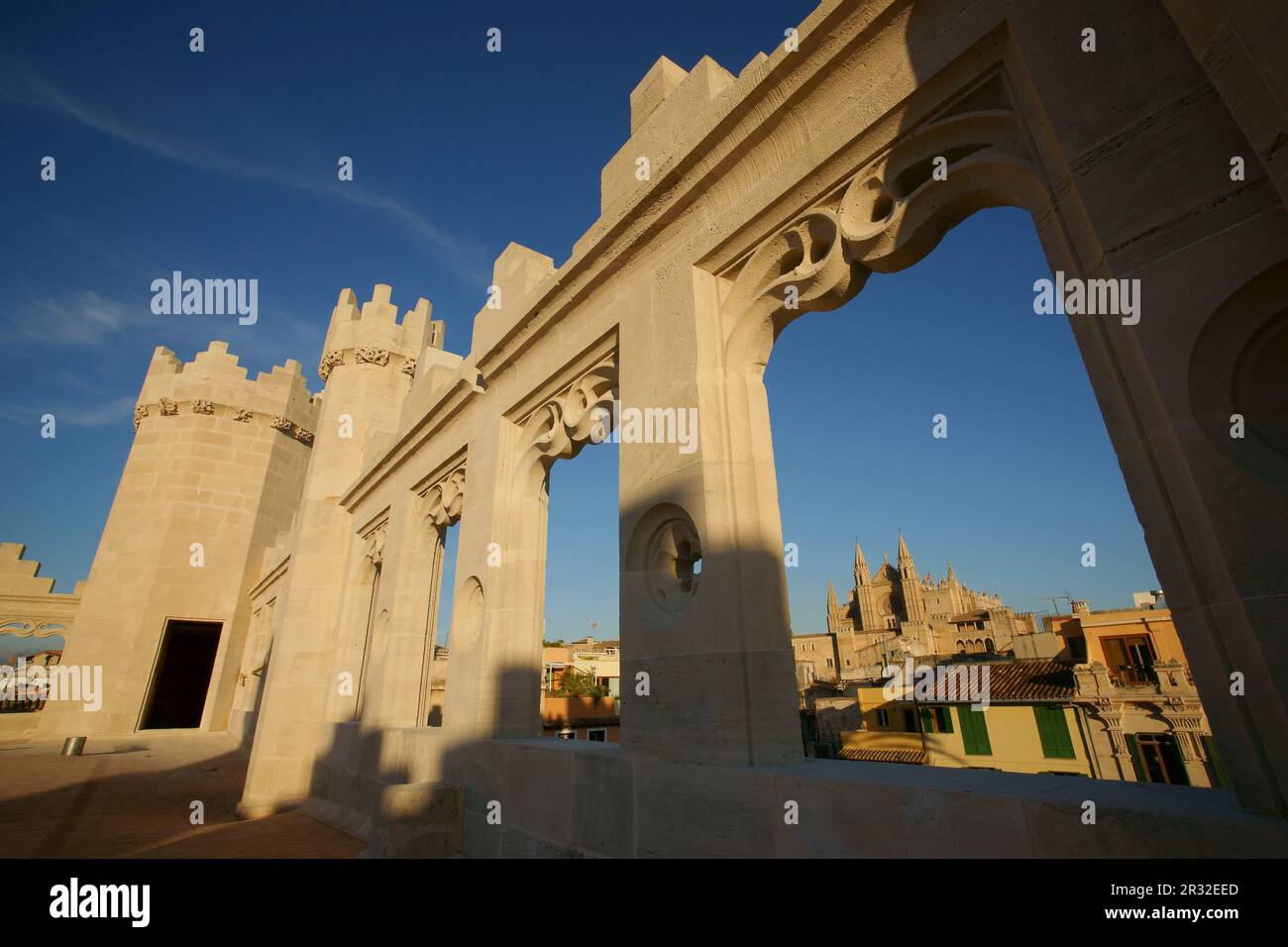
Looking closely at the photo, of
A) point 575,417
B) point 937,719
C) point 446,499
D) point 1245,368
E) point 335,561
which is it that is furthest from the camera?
point 937,719

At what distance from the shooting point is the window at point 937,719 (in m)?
17.8

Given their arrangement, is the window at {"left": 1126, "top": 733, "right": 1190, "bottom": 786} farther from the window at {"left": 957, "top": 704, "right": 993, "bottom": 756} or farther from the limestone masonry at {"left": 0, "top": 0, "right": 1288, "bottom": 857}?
the limestone masonry at {"left": 0, "top": 0, "right": 1288, "bottom": 857}

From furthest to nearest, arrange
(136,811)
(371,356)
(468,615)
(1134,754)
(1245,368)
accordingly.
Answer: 1. (1134,754)
2. (371,356)
3. (136,811)
4. (468,615)
5. (1245,368)

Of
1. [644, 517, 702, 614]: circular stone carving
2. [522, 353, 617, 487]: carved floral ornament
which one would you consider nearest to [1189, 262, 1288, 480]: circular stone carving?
[644, 517, 702, 614]: circular stone carving

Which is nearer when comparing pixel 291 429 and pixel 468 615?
Answer: pixel 468 615

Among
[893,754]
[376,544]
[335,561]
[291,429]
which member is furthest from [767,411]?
[893,754]

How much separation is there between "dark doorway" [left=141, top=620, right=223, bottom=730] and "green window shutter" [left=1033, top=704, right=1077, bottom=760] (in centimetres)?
2525

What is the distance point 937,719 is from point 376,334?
18.6m

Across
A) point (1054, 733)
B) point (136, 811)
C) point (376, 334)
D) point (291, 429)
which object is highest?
point (291, 429)

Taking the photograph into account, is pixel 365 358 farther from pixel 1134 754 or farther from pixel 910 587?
pixel 910 587

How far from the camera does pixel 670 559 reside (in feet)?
12.1
